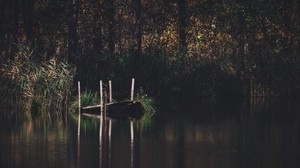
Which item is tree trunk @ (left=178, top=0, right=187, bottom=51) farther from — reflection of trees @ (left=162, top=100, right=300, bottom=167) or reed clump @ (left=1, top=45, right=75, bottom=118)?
reed clump @ (left=1, top=45, right=75, bottom=118)

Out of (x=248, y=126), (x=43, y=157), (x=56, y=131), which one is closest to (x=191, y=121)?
(x=248, y=126)

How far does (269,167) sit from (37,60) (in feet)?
65.1

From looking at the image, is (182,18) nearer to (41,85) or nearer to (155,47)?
(155,47)

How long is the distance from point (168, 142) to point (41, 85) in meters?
11.5

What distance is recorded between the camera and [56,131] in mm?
36688

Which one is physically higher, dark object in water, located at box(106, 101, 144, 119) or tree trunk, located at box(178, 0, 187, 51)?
tree trunk, located at box(178, 0, 187, 51)

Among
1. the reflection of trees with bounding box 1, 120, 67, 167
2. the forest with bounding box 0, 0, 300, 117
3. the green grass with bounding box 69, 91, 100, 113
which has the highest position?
the forest with bounding box 0, 0, 300, 117

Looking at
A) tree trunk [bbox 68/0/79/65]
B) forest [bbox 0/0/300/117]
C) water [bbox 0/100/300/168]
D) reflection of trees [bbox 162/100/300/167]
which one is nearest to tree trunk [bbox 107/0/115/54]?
forest [bbox 0/0/300/117]

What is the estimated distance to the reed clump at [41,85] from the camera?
4369 centimetres

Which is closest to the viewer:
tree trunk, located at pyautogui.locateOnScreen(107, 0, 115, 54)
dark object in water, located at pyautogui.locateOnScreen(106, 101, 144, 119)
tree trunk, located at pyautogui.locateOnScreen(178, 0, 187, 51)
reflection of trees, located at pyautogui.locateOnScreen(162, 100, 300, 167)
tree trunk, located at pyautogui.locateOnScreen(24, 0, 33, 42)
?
reflection of trees, located at pyautogui.locateOnScreen(162, 100, 300, 167)

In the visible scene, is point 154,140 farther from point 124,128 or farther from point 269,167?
point 269,167

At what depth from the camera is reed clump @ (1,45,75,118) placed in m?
43.7

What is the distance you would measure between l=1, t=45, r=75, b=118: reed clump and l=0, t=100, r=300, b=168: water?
3.18 meters

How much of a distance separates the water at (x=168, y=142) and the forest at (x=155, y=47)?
4.61 m
